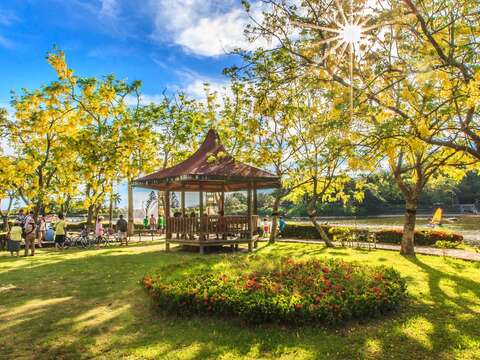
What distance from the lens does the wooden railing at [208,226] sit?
14852mm

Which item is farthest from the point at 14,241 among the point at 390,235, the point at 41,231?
the point at 390,235

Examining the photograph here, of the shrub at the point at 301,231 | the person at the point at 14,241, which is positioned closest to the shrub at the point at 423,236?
the shrub at the point at 301,231

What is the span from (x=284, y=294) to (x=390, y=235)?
15032 millimetres

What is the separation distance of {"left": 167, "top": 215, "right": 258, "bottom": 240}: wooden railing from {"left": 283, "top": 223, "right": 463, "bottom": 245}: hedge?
5272 mm

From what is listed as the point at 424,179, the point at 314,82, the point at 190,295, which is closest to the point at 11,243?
the point at 190,295

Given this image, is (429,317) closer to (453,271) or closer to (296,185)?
(453,271)

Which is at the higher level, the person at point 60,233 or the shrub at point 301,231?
the person at point 60,233

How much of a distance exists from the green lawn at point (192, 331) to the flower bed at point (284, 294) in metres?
0.18

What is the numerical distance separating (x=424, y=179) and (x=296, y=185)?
6578 mm

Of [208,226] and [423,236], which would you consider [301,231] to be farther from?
[208,226]

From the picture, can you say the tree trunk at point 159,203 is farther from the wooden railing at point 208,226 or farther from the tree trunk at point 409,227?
the tree trunk at point 409,227

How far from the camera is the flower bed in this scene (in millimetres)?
5820

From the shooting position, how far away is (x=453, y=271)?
35.5 feet

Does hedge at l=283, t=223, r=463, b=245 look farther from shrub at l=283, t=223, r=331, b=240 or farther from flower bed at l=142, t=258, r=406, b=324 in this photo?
flower bed at l=142, t=258, r=406, b=324
